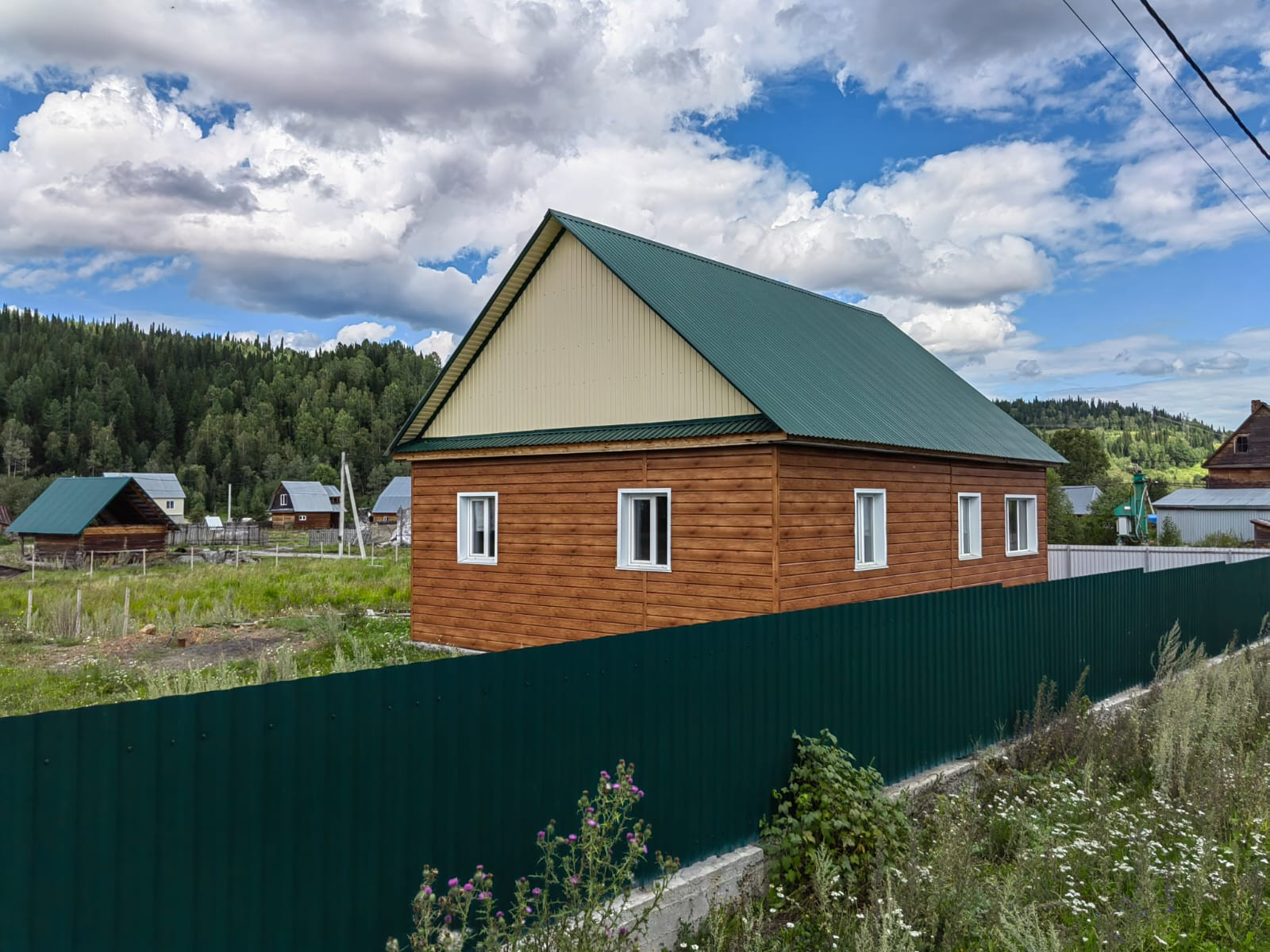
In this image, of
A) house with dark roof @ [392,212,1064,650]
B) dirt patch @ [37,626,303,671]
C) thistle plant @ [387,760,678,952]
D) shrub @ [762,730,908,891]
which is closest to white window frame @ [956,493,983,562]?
house with dark roof @ [392,212,1064,650]

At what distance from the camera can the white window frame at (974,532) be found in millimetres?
15422

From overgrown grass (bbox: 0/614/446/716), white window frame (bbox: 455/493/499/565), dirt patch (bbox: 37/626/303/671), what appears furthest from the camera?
white window frame (bbox: 455/493/499/565)

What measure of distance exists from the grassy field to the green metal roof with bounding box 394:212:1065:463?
4.06 meters

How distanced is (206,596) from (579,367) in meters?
13.8

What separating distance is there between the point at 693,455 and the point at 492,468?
3.97m

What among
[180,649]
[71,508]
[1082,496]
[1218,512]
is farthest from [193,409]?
[180,649]

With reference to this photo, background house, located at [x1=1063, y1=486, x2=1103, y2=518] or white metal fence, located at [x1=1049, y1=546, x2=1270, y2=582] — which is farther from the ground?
background house, located at [x1=1063, y1=486, x2=1103, y2=518]

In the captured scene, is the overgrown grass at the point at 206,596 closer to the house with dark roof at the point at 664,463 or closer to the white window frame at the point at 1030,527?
the house with dark roof at the point at 664,463

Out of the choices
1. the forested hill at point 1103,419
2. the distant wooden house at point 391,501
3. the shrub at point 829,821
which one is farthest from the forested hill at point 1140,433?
the shrub at point 829,821

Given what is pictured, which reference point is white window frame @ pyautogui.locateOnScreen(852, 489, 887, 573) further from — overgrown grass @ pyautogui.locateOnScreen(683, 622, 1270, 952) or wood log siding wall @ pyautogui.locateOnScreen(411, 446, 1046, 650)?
overgrown grass @ pyautogui.locateOnScreen(683, 622, 1270, 952)

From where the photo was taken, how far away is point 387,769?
383cm

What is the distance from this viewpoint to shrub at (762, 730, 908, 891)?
544 centimetres

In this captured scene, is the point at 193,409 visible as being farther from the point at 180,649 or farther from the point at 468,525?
the point at 468,525

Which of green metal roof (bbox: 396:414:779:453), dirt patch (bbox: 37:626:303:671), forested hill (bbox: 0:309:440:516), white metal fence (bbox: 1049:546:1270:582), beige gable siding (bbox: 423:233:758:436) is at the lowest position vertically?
dirt patch (bbox: 37:626:303:671)
